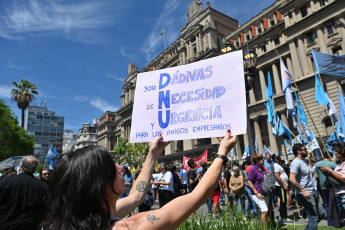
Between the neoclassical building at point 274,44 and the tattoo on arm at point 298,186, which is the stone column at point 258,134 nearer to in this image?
the neoclassical building at point 274,44

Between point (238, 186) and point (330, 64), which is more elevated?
point (330, 64)

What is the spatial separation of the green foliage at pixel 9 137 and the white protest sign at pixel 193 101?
4068cm

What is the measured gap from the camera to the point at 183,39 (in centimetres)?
4681

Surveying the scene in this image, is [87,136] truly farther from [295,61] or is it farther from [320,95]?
[320,95]

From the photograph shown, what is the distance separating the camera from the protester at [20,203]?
350cm

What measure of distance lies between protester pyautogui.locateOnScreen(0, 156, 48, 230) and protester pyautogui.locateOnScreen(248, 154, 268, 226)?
4625 mm

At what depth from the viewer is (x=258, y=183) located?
619 centimetres

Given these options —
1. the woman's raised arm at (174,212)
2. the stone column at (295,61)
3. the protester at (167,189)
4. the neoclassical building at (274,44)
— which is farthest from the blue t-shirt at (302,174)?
the stone column at (295,61)

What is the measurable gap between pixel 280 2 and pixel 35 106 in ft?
424

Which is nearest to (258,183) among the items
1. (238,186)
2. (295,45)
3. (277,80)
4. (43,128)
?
(238,186)

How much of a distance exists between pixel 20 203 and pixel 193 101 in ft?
10.3

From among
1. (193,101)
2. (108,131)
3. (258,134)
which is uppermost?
(108,131)

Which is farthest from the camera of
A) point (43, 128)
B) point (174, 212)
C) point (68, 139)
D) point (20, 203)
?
A: point (68, 139)

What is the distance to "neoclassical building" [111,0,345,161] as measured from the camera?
26609mm
